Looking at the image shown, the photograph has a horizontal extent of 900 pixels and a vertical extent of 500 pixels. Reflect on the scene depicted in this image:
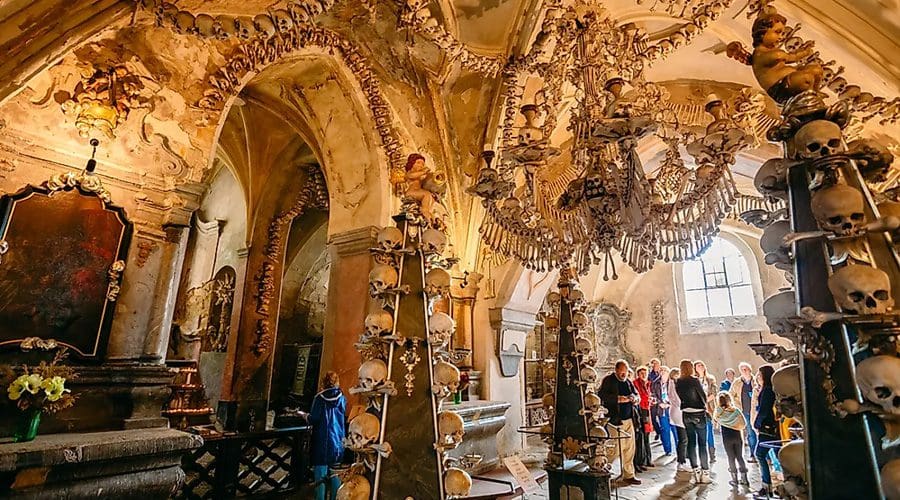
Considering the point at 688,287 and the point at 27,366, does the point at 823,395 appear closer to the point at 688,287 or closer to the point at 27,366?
the point at 27,366

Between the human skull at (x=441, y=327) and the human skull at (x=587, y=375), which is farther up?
the human skull at (x=441, y=327)

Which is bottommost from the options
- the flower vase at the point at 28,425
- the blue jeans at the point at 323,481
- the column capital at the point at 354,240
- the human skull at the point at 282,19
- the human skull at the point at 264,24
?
the blue jeans at the point at 323,481

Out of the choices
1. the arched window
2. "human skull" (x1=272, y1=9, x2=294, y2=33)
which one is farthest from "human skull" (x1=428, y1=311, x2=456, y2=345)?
the arched window

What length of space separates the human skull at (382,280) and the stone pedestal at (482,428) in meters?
Answer: 2.79

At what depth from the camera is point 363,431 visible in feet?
5.56

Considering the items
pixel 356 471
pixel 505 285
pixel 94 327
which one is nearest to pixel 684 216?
pixel 356 471

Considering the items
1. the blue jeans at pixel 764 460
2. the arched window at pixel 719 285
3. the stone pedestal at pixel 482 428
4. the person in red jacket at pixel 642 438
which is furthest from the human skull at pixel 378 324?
the arched window at pixel 719 285

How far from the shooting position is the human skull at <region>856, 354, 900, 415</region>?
2.73 ft

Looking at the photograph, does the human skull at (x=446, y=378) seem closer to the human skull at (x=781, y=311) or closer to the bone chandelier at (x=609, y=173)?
the human skull at (x=781, y=311)

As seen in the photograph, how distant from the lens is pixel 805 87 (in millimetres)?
1221

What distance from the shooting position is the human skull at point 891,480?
80 cm

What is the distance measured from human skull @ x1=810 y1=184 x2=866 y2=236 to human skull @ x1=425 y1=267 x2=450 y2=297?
4.56 feet

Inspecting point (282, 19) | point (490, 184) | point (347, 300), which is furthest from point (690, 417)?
point (282, 19)

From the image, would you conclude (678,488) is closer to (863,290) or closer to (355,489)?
(355,489)
